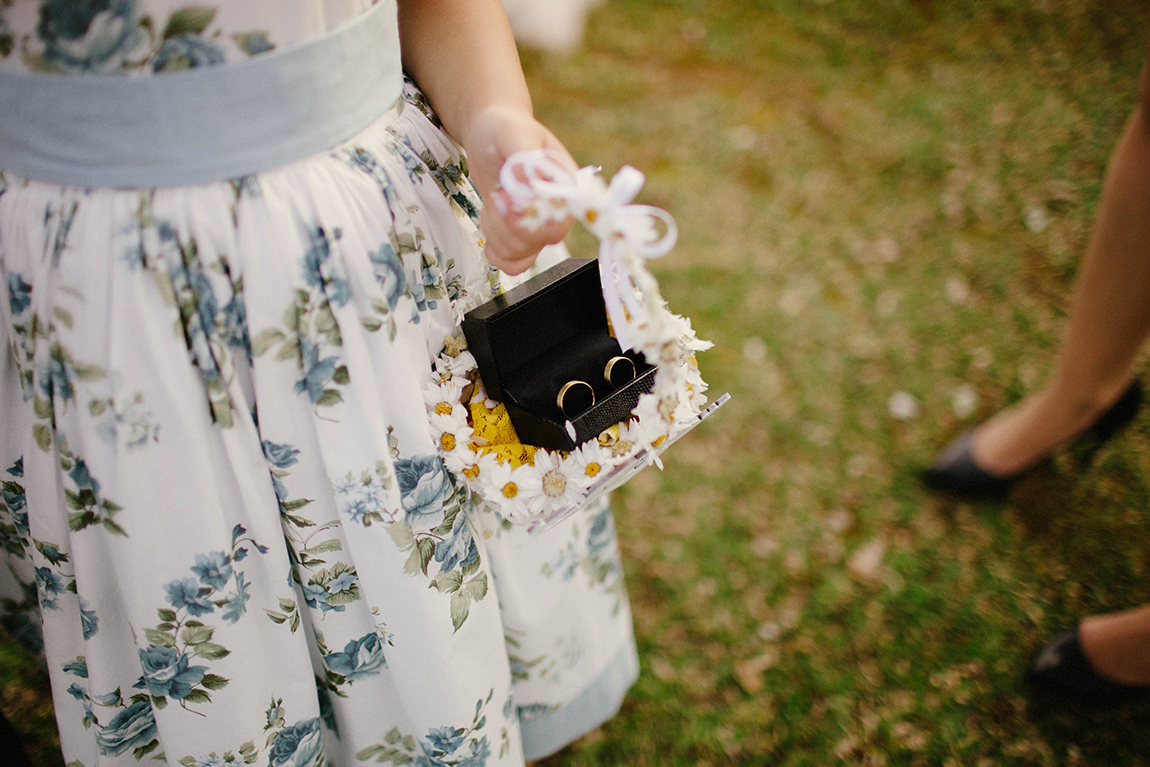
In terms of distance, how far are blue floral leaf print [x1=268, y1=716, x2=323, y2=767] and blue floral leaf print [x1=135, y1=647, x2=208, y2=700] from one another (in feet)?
0.48

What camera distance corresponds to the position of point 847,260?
2.38 m

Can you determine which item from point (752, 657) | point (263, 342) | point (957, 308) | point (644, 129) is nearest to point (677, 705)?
point (752, 657)

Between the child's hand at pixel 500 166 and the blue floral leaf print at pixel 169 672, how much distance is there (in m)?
0.59

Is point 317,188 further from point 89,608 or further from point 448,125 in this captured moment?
point 89,608

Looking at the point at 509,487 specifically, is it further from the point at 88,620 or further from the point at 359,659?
the point at 88,620

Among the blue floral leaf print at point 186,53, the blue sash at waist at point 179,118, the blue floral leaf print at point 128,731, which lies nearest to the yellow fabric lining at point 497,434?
the blue sash at waist at point 179,118

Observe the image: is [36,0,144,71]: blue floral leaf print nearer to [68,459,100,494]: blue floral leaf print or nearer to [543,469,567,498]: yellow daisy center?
[68,459,100,494]: blue floral leaf print

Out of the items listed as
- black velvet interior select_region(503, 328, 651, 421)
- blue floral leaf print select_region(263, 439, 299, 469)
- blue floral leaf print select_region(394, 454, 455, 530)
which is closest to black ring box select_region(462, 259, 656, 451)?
black velvet interior select_region(503, 328, 651, 421)

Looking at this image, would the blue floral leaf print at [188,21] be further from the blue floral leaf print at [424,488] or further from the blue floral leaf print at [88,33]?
the blue floral leaf print at [424,488]

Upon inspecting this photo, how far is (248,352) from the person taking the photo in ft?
2.51

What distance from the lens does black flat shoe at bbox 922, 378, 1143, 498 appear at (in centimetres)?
175

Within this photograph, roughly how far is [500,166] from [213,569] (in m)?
0.55

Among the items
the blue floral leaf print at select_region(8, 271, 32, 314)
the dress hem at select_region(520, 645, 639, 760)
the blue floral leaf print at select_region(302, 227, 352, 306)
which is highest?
the blue floral leaf print at select_region(8, 271, 32, 314)

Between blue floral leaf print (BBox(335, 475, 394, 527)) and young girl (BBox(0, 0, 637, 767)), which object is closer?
young girl (BBox(0, 0, 637, 767))
